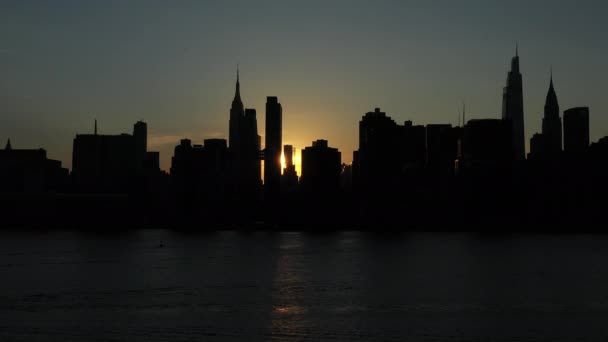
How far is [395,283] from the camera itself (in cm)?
12450

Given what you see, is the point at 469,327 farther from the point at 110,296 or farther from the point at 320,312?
the point at 110,296

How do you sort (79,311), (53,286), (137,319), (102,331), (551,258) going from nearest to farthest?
(102,331) < (137,319) < (79,311) < (53,286) < (551,258)

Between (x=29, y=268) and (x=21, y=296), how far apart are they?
173ft

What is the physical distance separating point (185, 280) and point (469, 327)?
199 feet

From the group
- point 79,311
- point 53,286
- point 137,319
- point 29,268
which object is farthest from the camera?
point 29,268

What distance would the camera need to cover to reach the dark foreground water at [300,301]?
74.9 meters

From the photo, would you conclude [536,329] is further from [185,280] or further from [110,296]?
[185,280]

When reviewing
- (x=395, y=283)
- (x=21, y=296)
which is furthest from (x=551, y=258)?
(x=21, y=296)

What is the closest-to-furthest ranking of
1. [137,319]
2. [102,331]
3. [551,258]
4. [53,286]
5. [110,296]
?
1. [102,331]
2. [137,319]
3. [110,296]
4. [53,286]
5. [551,258]

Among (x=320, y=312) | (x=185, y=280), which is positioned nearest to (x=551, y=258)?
(x=185, y=280)

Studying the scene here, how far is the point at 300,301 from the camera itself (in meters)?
99.2

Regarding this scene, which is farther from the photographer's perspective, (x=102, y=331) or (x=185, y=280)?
(x=185, y=280)

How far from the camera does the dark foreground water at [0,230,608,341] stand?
74.9 m

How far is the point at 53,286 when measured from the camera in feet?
381
